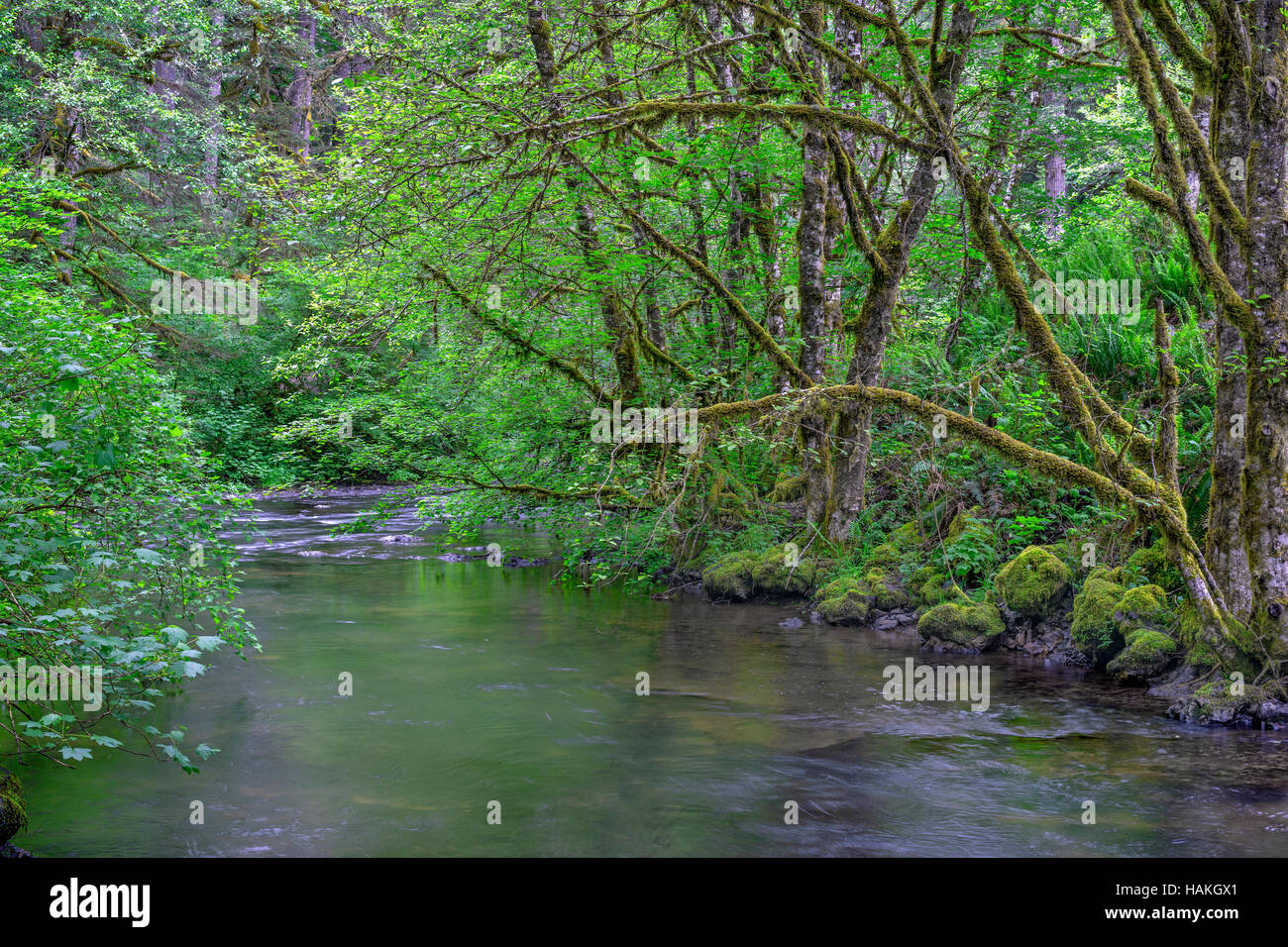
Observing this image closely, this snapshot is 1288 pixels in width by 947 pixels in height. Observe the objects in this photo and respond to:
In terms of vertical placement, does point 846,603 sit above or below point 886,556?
below

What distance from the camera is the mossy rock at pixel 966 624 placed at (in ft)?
33.4

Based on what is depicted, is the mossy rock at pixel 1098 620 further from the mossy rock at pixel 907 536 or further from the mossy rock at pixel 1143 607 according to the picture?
the mossy rock at pixel 907 536

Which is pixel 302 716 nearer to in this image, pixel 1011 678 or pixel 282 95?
pixel 1011 678

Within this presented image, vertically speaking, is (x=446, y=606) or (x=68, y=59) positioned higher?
(x=68, y=59)

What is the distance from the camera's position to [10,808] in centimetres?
553

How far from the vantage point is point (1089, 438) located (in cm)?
775

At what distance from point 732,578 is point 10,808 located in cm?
883

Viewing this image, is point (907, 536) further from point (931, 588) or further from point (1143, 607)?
point (1143, 607)

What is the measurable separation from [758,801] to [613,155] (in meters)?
7.73

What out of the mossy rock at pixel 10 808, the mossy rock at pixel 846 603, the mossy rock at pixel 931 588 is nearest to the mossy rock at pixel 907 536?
the mossy rock at pixel 931 588

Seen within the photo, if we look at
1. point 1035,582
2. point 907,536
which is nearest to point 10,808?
point 1035,582

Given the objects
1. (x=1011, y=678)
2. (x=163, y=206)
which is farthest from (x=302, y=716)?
(x=163, y=206)

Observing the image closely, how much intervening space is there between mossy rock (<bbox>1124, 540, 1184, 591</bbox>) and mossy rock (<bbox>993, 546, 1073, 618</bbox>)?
0.82m
